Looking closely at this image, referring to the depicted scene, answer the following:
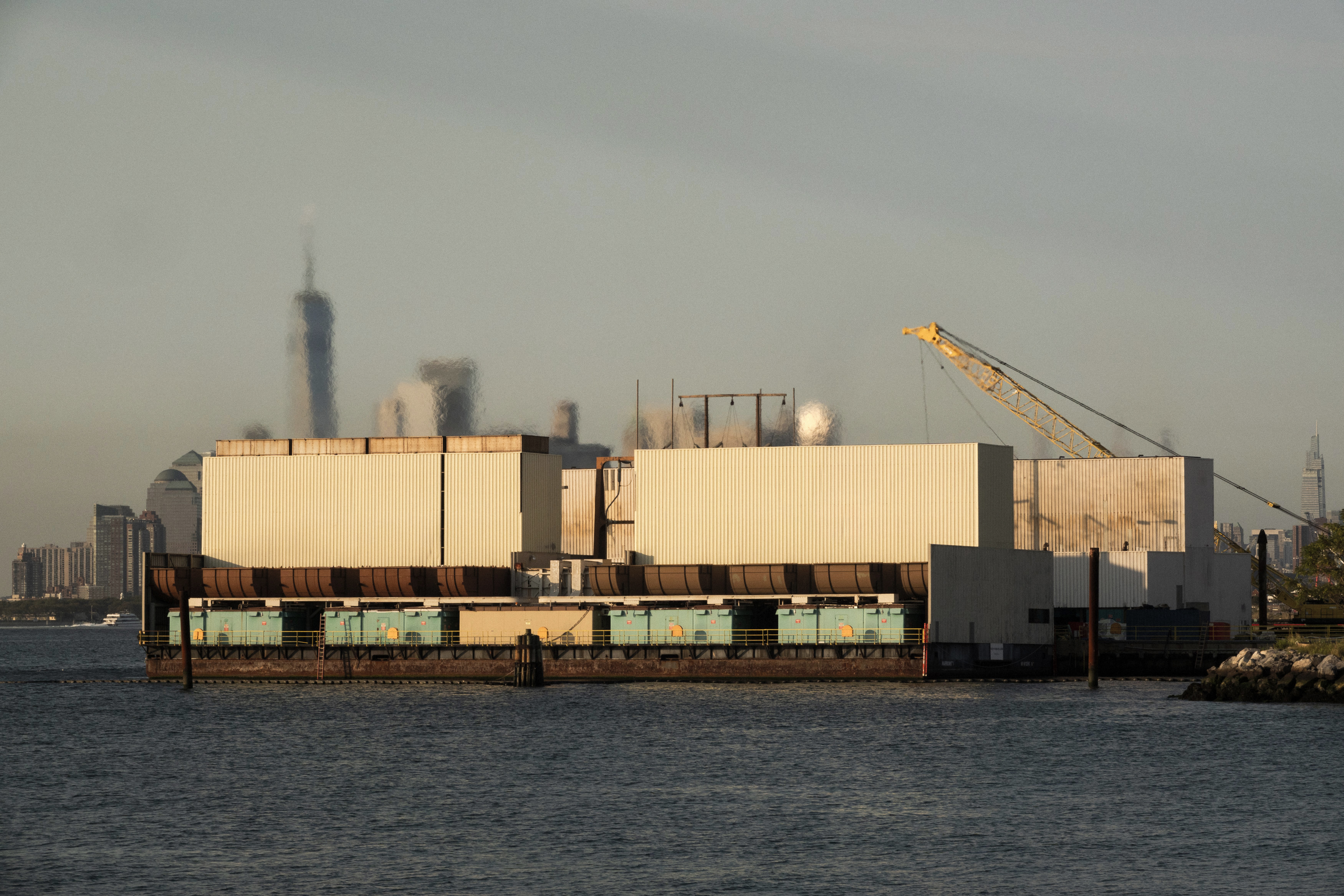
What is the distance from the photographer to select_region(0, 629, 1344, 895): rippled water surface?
161 ft

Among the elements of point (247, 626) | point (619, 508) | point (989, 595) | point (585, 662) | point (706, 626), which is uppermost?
point (619, 508)

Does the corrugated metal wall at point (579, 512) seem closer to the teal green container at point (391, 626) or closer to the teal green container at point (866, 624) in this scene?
the teal green container at point (391, 626)

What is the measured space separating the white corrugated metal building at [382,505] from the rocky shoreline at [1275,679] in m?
43.5

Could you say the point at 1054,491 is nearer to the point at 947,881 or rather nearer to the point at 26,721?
the point at 26,721

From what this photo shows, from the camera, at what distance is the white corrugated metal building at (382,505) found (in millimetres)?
114562

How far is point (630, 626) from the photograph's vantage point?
109m

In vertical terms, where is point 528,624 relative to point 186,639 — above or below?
above

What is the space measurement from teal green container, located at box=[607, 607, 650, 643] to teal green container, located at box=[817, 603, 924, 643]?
439 inches

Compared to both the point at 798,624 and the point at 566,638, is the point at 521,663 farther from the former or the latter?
the point at 798,624

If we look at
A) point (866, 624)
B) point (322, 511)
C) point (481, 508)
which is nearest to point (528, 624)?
point (481, 508)

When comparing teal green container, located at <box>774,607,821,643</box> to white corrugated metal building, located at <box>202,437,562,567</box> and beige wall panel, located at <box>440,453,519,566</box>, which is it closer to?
white corrugated metal building, located at <box>202,437,562,567</box>

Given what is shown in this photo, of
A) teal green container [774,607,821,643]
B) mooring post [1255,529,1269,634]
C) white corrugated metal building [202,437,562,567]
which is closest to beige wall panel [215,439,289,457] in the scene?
white corrugated metal building [202,437,562,567]

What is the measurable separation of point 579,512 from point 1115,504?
40763 millimetres

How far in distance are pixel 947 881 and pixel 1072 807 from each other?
14.0m
